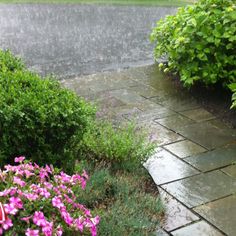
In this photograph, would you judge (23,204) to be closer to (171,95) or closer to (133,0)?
(171,95)

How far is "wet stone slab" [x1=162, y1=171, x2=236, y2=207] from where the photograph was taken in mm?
3811

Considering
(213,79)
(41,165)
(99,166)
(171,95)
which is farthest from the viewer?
(171,95)

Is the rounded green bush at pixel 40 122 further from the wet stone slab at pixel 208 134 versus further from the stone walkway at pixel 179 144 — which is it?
the wet stone slab at pixel 208 134

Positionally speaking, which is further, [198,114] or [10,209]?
[198,114]

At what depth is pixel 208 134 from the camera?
5020mm

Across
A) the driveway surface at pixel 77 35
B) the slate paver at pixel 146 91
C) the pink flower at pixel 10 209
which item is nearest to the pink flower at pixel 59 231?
the pink flower at pixel 10 209

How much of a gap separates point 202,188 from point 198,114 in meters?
1.71

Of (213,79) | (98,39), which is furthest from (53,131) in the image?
(98,39)

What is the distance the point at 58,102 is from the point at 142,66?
429 cm

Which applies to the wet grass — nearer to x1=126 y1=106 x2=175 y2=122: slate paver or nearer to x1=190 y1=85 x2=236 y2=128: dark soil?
x1=126 y1=106 x2=175 y2=122: slate paver

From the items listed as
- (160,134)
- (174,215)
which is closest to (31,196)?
(174,215)

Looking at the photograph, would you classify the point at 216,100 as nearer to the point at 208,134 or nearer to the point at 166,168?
the point at 208,134

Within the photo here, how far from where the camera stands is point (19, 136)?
3203mm

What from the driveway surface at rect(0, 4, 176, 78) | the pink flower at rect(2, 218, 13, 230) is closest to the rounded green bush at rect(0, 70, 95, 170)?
the pink flower at rect(2, 218, 13, 230)
